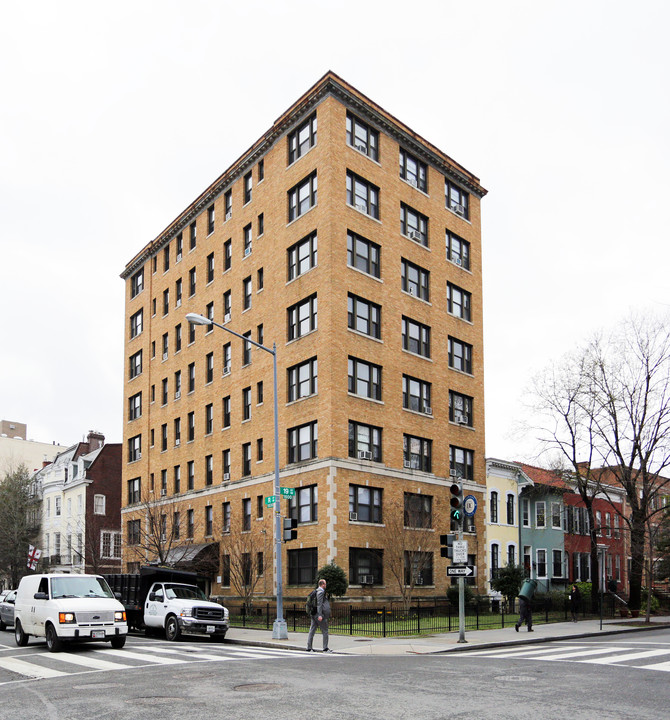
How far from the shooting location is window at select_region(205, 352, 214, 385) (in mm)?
49644

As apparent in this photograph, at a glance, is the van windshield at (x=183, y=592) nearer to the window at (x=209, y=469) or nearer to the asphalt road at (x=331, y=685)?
the asphalt road at (x=331, y=685)

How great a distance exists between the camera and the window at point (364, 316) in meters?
40.2

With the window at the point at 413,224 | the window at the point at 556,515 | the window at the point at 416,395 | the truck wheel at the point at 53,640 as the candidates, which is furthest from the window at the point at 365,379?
the window at the point at 556,515

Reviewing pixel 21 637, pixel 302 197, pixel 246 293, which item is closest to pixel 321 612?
pixel 21 637

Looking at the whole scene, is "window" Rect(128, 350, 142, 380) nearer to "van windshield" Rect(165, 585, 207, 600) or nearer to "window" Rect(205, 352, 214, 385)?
"window" Rect(205, 352, 214, 385)

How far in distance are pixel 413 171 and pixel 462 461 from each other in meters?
16.6

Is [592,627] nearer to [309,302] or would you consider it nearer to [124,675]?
[309,302]

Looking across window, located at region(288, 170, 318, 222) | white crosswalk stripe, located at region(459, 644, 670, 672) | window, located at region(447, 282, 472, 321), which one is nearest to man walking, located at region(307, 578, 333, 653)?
white crosswalk stripe, located at region(459, 644, 670, 672)

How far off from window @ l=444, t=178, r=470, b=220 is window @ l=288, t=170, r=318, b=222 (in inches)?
412

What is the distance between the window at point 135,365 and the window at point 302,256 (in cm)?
2129

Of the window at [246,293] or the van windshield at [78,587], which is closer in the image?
the van windshield at [78,587]

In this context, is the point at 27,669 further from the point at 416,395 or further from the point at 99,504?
the point at 99,504

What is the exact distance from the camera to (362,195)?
42219mm

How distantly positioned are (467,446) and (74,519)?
35730 millimetres
